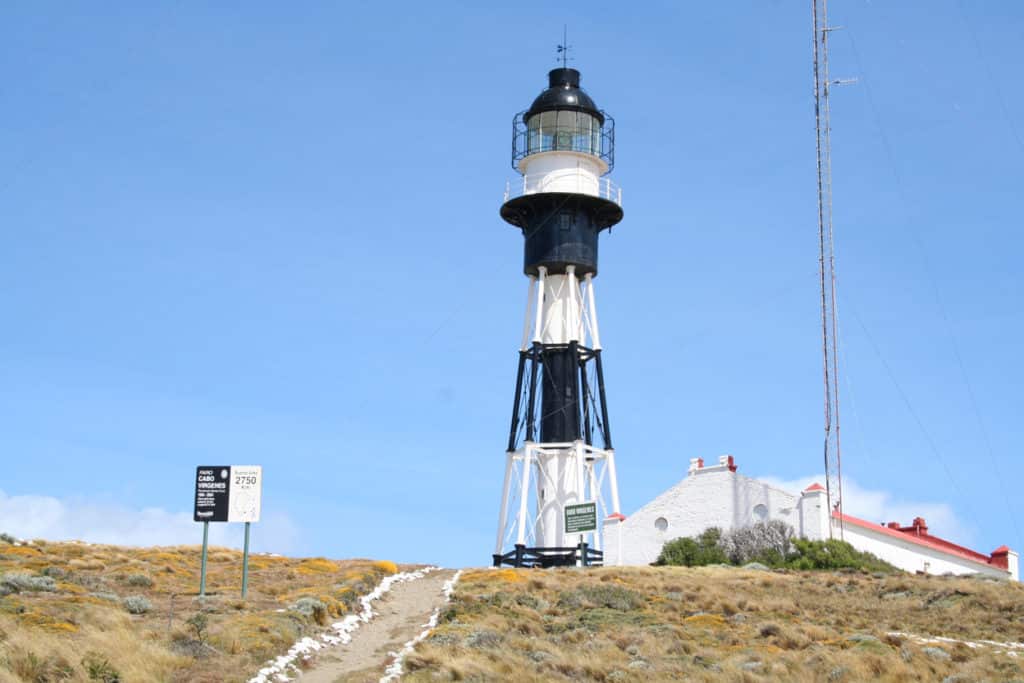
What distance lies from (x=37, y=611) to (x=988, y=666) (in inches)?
798

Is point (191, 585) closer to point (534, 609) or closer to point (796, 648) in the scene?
point (534, 609)

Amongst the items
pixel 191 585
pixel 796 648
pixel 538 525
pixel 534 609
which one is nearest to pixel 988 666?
pixel 796 648

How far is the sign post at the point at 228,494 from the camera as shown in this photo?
36.9m

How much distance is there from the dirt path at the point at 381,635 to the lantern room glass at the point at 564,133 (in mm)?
21894

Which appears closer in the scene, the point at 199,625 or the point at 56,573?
the point at 199,625

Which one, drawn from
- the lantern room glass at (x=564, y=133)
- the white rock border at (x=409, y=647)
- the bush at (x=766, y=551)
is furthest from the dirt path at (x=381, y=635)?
the lantern room glass at (x=564, y=133)

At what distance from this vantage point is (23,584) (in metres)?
33.9

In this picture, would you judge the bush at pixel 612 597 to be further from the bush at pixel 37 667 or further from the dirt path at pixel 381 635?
the bush at pixel 37 667

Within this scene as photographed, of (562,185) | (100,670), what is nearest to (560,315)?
(562,185)

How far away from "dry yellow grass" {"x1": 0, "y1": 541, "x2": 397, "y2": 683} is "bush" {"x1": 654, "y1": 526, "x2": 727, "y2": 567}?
11689mm

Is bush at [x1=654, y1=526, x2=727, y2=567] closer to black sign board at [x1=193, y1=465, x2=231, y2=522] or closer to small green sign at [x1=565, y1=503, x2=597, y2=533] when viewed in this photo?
small green sign at [x1=565, y1=503, x2=597, y2=533]

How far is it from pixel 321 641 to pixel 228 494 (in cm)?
831

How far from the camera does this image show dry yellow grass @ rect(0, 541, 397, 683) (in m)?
24.5

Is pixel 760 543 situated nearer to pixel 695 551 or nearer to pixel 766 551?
pixel 766 551
